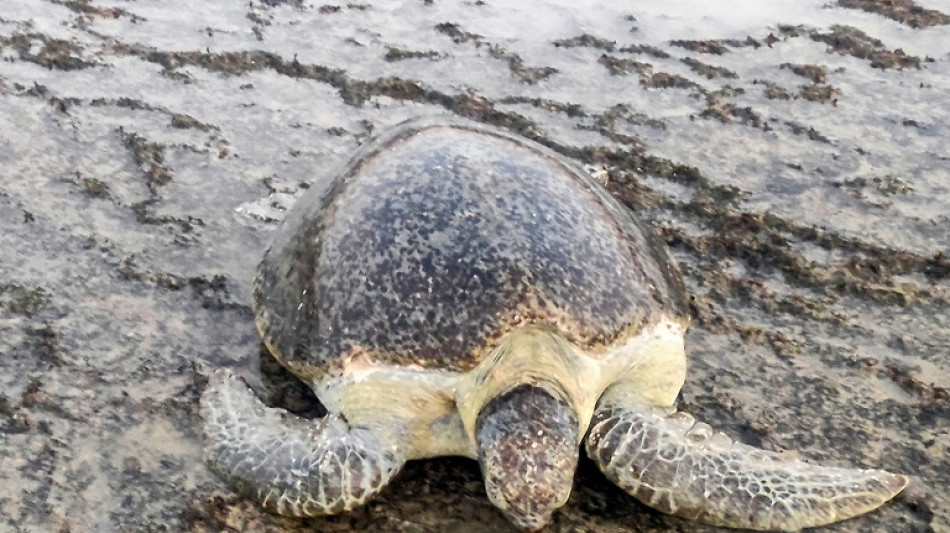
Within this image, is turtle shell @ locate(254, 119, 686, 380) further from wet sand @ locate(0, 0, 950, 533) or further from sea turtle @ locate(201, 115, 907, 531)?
wet sand @ locate(0, 0, 950, 533)

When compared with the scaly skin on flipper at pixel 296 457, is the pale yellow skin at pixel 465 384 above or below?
above

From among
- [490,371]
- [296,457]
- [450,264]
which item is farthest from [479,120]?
[296,457]

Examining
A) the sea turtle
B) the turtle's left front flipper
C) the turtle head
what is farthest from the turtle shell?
the turtle's left front flipper

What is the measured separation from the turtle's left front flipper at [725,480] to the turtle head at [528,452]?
24 centimetres

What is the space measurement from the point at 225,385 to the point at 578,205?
4.45 feet

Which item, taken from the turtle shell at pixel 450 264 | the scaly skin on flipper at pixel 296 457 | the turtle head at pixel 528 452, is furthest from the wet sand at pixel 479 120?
the turtle shell at pixel 450 264

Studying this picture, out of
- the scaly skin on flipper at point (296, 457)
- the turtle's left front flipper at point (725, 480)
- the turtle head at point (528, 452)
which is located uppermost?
the turtle head at point (528, 452)

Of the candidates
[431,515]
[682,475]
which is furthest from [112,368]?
[682,475]

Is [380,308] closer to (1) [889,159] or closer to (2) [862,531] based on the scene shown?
(2) [862,531]

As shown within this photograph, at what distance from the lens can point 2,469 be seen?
253cm

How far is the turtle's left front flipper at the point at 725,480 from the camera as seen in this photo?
8.07 ft

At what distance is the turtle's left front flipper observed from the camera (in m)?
2.46

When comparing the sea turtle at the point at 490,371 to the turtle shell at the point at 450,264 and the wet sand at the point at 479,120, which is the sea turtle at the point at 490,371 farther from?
the wet sand at the point at 479,120

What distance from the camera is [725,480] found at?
249 centimetres
